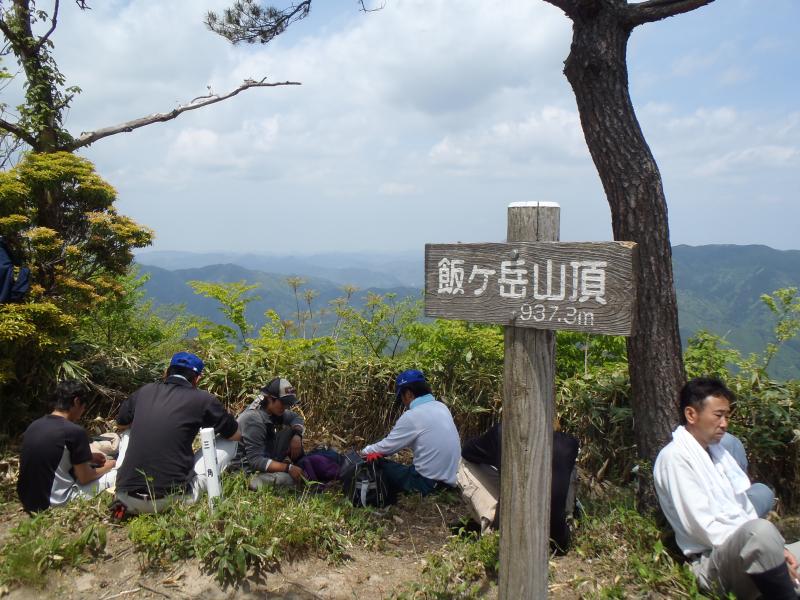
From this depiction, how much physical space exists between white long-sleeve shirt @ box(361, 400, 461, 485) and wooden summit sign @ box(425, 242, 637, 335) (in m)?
2.16

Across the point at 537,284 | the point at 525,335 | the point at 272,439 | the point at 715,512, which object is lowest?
the point at 272,439

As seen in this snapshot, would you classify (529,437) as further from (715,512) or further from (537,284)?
(715,512)

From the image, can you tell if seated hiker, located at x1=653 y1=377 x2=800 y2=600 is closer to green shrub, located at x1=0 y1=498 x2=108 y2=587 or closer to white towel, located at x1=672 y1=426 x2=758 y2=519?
white towel, located at x1=672 y1=426 x2=758 y2=519

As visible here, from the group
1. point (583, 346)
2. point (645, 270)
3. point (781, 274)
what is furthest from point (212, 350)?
point (781, 274)

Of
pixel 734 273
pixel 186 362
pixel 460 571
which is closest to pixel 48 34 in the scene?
pixel 186 362

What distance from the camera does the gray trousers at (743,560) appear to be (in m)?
2.83

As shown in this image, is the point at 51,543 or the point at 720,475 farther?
the point at 51,543

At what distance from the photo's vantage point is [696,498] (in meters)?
3.15

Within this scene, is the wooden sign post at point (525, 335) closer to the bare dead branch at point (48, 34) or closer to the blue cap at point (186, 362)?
the blue cap at point (186, 362)

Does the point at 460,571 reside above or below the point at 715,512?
below

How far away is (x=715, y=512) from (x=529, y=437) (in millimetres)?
1397

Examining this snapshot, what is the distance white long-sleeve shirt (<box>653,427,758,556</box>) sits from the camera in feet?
10.2

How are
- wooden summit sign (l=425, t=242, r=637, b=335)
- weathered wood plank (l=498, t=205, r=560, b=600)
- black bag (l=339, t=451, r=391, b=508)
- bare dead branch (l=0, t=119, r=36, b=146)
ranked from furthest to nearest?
bare dead branch (l=0, t=119, r=36, b=146)
black bag (l=339, t=451, r=391, b=508)
weathered wood plank (l=498, t=205, r=560, b=600)
wooden summit sign (l=425, t=242, r=637, b=335)

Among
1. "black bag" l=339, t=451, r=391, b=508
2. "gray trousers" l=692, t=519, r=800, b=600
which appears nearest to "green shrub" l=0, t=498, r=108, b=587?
"black bag" l=339, t=451, r=391, b=508
